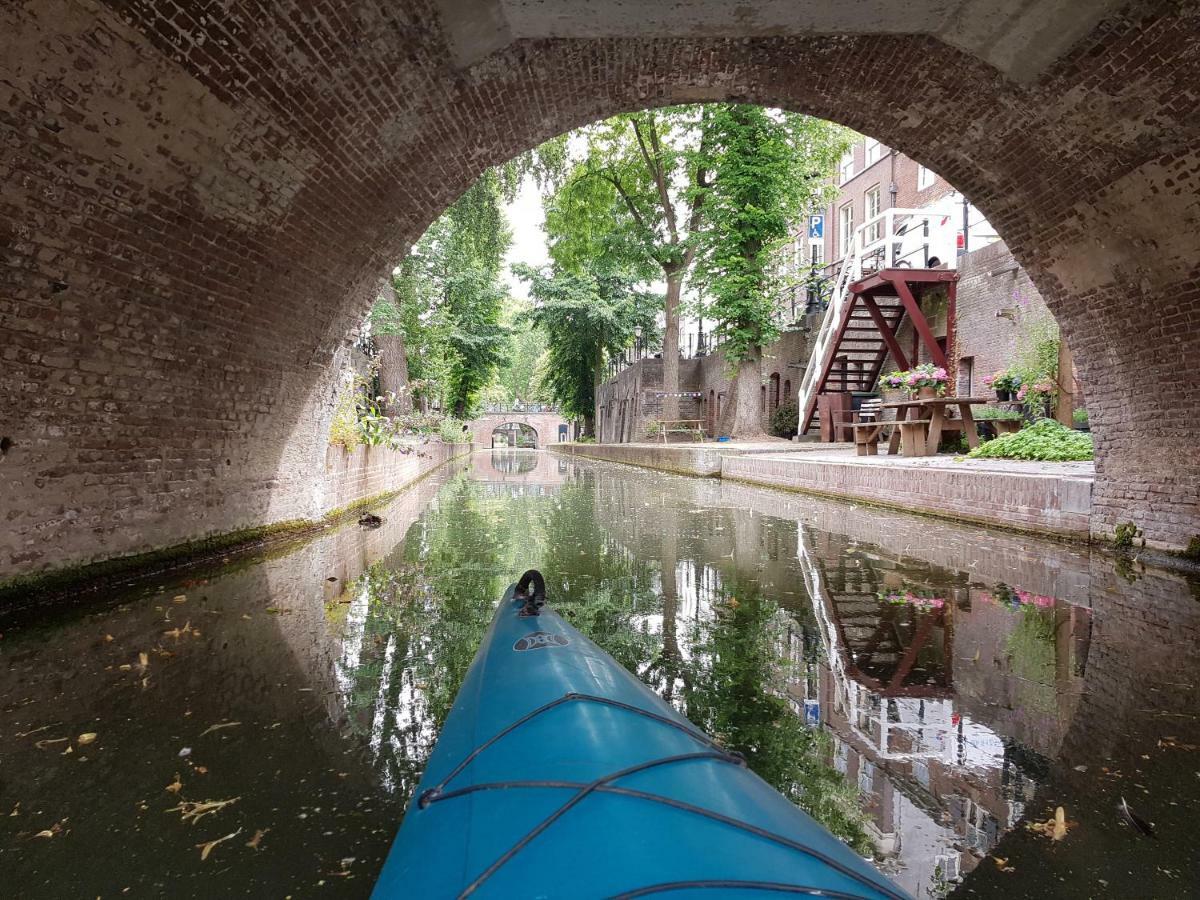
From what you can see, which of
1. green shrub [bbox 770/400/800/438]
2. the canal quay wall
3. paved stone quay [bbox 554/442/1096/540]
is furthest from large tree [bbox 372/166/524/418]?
green shrub [bbox 770/400/800/438]

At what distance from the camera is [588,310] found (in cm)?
3189

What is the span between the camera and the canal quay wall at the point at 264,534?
4.12 m

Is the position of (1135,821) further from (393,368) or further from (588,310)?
(588,310)

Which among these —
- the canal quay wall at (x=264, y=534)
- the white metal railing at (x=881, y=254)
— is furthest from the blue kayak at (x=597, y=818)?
the white metal railing at (x=881, y=254)

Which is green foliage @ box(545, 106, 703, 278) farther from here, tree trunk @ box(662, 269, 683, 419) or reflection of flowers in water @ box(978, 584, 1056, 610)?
reflection of flowers in water @ box(978, 584, 1056, 610)

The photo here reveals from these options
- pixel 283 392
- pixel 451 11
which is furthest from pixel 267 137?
pixel 283 392

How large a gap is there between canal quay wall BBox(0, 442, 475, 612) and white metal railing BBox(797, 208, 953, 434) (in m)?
10.5

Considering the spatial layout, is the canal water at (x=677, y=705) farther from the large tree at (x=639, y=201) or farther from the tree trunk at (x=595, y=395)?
the tree trunk at (x=595, y=395)

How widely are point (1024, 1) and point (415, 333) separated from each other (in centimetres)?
1513

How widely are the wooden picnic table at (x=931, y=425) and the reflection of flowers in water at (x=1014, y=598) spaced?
22.8ft

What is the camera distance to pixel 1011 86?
4902mm

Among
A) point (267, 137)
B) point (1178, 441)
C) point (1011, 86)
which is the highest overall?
point (1011, 86)

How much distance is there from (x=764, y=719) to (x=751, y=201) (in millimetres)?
17090

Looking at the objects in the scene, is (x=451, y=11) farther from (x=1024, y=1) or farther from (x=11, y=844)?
(x=11, y=844)
